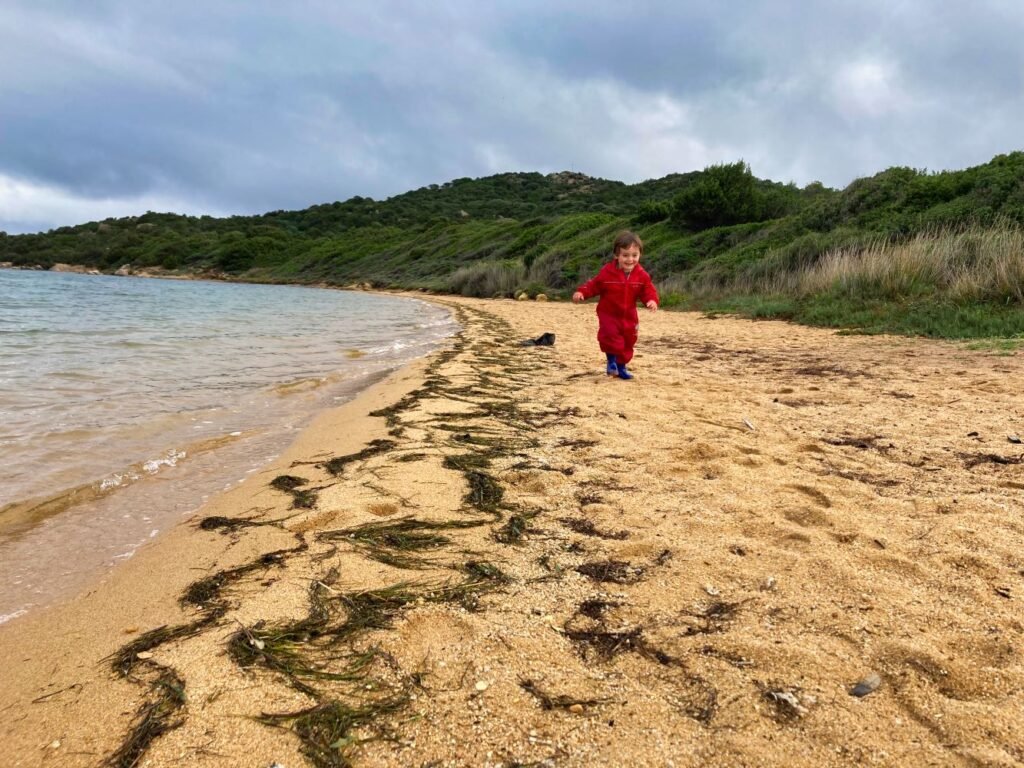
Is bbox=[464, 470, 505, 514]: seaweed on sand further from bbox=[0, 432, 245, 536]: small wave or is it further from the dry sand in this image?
bbox=[0, 432, 245, 536]: small wave

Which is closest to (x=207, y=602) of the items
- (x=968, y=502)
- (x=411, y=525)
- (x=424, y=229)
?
(x=411, y=525)

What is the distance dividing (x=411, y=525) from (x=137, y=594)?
96cm

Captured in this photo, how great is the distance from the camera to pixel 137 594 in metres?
1.96

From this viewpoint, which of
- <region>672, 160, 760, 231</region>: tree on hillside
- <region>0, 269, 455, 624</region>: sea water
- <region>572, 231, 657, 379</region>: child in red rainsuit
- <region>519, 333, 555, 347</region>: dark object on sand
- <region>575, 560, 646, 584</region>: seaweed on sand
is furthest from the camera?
<region>672, 160, 760, 231</region>: tree on hillside

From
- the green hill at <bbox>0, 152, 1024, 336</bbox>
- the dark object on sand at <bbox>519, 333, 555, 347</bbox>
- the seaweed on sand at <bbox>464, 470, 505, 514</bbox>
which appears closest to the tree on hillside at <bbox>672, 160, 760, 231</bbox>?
the green hill at <bbox>0, 152, 1024, 336</bbox>

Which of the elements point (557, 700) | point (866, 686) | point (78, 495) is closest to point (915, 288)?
point (866, 686)

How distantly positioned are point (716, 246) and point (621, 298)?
1566cm

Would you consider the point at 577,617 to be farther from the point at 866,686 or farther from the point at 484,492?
the point at 484,492

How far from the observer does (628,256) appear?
5.81 meters

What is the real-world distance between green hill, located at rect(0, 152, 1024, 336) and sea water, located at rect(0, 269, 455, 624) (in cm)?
791

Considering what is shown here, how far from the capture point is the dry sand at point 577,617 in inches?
48.4

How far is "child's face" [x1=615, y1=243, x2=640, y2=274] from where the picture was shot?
19.0 ft

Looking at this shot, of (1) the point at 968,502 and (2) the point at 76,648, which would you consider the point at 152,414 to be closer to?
(2) the point at 76,648

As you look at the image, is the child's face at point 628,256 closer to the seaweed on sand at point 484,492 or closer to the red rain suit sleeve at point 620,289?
the red rain suit sleeve at point 620,289
